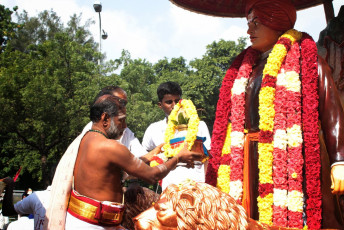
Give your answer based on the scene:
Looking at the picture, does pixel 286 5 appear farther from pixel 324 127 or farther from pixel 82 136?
pixel 82 136

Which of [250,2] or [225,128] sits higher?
[250,2]

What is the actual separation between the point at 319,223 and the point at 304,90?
96cm

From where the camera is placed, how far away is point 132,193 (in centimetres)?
279

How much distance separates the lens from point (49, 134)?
1880 cm

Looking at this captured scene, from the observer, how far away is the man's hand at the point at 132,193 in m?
2.77

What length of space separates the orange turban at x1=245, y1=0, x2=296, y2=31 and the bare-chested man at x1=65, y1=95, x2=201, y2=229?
1524 mm

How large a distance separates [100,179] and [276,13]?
1958 millimetres

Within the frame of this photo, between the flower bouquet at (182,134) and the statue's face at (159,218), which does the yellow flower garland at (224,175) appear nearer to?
the flower bouquet at (182,134)

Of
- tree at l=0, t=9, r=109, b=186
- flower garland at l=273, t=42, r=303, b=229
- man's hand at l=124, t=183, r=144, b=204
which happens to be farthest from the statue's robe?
tree at l=0, t=9, r=109, b=186

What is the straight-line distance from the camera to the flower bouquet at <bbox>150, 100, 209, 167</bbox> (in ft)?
9.91

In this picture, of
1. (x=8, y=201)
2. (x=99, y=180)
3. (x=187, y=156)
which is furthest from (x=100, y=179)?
(x=8, y=201)

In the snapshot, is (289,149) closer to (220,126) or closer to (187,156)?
(220,126)

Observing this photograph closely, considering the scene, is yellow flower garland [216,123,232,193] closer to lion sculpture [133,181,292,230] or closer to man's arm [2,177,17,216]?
lion sculpture [133,181,292,230]

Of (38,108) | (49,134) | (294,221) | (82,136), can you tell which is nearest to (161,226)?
(294,221)
